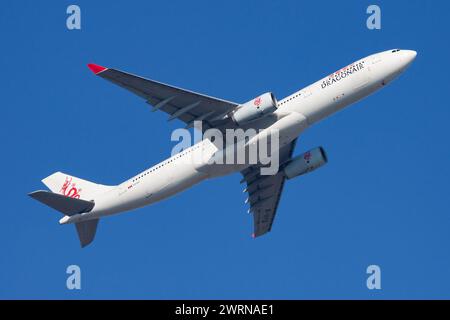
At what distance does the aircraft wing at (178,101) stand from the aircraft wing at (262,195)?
8456 millimetres

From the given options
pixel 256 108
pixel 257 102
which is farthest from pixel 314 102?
pixel 256 108

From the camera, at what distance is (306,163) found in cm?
6144

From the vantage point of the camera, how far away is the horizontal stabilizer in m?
56.7

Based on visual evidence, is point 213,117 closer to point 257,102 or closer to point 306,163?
point 257,102

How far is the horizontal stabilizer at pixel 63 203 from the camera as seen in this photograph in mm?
56744

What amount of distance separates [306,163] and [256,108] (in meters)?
8.35

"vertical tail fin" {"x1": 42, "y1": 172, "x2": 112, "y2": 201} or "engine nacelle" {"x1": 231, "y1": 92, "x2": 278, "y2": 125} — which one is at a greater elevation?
"engine nacelle" {"x1": 231, "y1": 92, "x2": 278, "y2": 125}

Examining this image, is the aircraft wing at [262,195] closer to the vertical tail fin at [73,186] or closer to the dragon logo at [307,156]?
the dragon logo at [307,156]

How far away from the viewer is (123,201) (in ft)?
194

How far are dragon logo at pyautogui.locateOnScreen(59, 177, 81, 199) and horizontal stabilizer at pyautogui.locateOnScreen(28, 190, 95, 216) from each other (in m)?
3.03

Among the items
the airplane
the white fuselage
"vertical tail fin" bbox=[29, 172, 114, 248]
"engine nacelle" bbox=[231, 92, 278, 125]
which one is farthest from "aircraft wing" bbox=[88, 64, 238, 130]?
"vertical tail fin" bbox=[29, 172, 114, 248]

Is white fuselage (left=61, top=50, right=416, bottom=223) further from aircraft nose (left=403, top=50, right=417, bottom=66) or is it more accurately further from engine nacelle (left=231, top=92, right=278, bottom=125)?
engine nacelle (left=231, top=92, right=278, bottom=125)

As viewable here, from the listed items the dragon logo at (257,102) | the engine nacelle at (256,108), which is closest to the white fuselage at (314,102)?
the engine nacelle at (256,108)

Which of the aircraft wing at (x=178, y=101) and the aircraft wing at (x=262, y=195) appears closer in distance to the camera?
the aircraft wing at (x=178, y=101)
